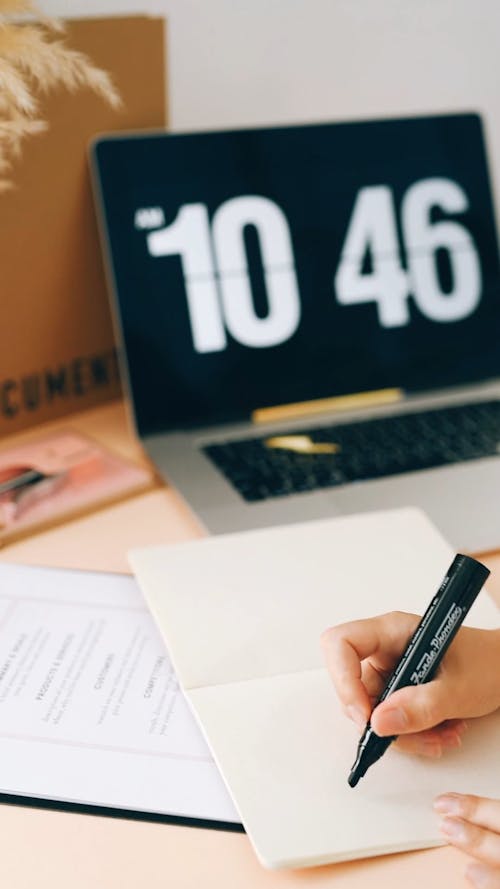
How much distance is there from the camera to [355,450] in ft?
2.51

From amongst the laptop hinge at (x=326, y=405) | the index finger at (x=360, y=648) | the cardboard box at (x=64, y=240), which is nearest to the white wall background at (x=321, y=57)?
the cardboard box at (x=64, y=240)

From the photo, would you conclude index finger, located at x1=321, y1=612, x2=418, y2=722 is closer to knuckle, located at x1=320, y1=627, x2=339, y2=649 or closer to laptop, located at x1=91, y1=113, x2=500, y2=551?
knuckle, located at x1=320, y1=627, x2=339, y2=649

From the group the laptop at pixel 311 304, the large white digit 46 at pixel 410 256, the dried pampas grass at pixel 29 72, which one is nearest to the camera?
the dried pampas grass at pixel 29 72

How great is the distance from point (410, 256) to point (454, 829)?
599 millimetres

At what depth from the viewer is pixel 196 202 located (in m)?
0.82

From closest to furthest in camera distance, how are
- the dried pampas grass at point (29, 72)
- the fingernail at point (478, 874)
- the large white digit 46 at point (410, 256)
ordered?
the fingernail at point (478, 874)
the dried pampas grass at point (29, 72)
the large white digit 46 at point (410, 256)

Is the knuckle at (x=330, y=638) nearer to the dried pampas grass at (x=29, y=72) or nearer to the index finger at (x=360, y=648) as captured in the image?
the index finger at (x=360, y=648)

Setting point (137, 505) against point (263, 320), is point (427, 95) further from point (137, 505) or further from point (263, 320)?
point (137, 505)

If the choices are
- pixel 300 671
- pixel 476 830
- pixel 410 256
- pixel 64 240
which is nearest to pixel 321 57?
pixel 410 256

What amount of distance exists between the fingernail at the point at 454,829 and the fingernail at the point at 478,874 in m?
0.01

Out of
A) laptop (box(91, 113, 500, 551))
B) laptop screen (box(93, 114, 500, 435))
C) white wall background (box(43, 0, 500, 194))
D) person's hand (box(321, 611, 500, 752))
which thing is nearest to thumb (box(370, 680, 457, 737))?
person's hand (box(321, 611, 500, 752))

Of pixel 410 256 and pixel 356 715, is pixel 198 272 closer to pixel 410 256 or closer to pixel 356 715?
pixel 410 256

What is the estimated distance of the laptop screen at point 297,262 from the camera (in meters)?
0.80

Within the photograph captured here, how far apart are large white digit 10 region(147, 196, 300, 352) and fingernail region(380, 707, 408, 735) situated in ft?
1.50
